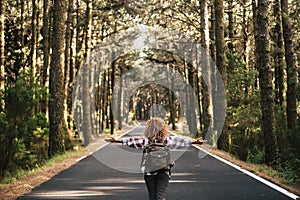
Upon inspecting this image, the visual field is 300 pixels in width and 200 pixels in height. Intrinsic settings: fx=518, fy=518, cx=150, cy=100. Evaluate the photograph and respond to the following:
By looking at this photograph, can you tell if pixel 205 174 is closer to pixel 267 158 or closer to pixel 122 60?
pixel 267 158

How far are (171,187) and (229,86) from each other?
573 inches

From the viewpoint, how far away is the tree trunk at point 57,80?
21750 mm

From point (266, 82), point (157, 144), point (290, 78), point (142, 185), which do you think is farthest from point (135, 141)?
point (290, 78)

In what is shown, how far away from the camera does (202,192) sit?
1120cm

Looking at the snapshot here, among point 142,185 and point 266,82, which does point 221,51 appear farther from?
point 142,185

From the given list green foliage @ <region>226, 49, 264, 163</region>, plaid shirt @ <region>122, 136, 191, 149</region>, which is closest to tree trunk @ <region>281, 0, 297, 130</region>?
green foliage @ <region>226, 49, 264, 163</region>

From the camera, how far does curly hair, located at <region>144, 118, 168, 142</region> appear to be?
7.13m

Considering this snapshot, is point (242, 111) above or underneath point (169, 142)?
above

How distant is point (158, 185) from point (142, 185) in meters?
5.38

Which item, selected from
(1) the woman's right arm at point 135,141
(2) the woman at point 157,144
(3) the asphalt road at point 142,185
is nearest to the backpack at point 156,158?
(2) the woman at point 157,144

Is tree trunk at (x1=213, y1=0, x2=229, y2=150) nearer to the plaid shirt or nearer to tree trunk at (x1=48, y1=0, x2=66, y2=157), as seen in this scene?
tree trunk at (x1=48, y1=0, x2=66, y2=157)

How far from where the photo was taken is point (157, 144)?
725 centimetres

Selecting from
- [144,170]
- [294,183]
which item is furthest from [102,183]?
[144,170]

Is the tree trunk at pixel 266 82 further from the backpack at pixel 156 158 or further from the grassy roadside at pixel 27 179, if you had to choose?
the backpack at pixel 156 158
